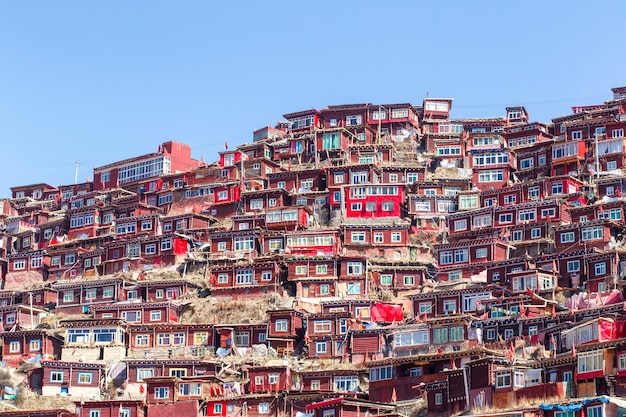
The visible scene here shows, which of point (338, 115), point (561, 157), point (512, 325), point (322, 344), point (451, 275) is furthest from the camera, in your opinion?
point (338, 115)

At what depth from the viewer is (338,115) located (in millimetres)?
141375

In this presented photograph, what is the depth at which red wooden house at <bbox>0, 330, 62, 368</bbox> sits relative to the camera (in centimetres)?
9862

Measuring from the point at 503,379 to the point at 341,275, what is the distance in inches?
1273

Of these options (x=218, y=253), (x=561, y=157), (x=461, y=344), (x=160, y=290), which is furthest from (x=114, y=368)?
(x=561, y=157)

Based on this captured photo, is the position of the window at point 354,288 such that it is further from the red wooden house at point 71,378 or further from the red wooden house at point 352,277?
the red wooden house at point 71,378

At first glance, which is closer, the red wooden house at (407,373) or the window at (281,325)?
the red wooden house at (407,373)

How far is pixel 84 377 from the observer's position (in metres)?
92.5

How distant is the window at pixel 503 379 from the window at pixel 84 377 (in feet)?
117

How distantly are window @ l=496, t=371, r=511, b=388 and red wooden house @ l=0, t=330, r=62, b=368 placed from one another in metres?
42.6

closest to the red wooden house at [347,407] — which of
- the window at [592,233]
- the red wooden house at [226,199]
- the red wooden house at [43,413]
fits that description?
the red wooden house at [43,413]

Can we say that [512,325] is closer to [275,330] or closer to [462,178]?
[275,330]

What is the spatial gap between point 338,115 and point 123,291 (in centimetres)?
4362

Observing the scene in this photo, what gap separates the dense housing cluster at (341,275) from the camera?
79750mm

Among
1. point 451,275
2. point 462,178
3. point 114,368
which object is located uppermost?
point 462,178
